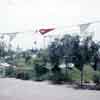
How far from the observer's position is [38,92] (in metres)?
2.08

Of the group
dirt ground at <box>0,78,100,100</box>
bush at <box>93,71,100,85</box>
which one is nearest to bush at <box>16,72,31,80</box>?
dirt ground at <box>0,78,100,100</box>

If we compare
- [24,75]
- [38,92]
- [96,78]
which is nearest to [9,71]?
[24,75]

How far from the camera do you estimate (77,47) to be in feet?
6.39

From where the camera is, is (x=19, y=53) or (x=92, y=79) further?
(x=19, y=53)

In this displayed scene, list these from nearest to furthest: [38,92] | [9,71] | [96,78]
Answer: [96,78], [38,92], [9,71]

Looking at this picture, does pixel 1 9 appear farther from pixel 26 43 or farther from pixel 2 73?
pixel 2 73

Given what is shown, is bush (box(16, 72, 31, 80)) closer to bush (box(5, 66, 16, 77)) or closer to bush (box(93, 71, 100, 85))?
bush (box(5, 66, 16, 77))

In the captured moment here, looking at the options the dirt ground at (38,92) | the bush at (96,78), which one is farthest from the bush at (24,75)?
the bush at (96,78)

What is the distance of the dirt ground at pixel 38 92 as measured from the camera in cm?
189

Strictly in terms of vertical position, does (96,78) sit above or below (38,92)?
above

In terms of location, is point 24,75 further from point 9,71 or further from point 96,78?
point 96,78

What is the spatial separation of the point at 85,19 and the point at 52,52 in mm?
454

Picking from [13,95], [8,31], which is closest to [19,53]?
[8,31]

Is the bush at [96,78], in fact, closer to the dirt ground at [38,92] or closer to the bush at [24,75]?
the dirt ground at [38,92]
